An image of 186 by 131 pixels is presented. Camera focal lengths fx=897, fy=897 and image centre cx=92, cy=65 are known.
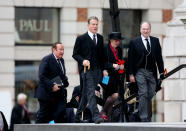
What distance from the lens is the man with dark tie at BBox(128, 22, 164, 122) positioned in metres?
16.0

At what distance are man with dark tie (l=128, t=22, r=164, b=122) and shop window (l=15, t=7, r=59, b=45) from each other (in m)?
12.1

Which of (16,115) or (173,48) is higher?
(173,48)

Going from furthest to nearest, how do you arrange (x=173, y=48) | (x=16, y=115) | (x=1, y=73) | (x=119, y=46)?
1. (x=1, y=73)
2. (x=16, y=115)
3. (x=173, y=48)
4. (x=119, y=46)

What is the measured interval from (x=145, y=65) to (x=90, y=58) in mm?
1472

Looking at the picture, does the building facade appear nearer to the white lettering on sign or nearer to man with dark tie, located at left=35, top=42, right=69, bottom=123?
the white lettering on sign

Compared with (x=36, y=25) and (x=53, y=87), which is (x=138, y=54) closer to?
(x=53, y=87)

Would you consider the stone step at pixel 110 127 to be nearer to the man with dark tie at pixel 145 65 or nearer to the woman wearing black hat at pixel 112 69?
the woman wearing black hat at pixel 112 69

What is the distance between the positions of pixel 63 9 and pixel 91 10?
2.88 feet

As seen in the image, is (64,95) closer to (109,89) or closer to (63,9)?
(109,89)

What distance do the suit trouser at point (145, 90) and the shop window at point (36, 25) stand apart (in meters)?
12.2

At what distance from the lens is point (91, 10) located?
92.0 ft

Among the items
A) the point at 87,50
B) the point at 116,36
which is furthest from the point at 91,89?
the point at 116,36

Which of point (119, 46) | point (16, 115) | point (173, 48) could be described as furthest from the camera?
point (16, 115)

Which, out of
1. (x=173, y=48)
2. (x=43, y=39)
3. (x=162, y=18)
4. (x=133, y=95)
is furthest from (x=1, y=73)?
(x=133, y=95)
